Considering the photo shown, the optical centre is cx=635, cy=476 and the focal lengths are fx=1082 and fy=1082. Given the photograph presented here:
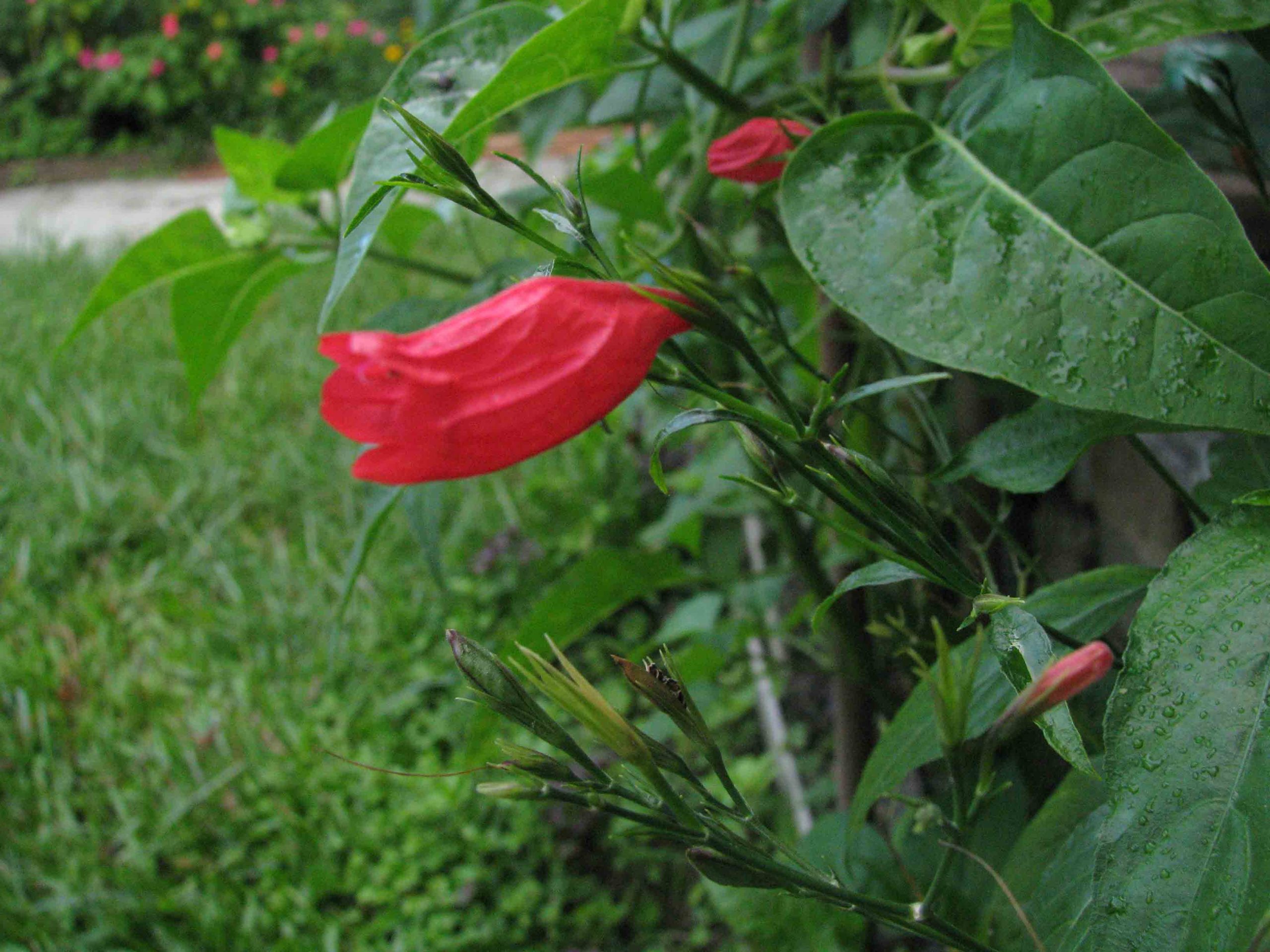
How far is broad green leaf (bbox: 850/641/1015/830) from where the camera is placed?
51 cm

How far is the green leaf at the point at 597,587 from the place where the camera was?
932mm

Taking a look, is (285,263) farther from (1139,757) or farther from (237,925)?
(237,925)

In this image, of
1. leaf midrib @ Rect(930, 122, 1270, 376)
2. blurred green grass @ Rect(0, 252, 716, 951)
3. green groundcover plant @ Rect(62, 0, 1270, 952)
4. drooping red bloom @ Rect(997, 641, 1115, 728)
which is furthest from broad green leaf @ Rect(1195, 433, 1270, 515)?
blurred green grass @ Rect(0, 252, 716, 951)

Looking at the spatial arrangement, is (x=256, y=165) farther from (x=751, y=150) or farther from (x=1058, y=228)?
(x=1058, y=228)

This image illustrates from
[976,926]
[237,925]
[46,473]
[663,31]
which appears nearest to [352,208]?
[663,31]

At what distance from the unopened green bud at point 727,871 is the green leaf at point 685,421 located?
126mm

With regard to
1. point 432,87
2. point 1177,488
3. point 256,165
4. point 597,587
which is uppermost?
point 432,87

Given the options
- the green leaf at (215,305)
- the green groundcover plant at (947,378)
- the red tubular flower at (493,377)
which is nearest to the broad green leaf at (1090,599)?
the green groundcover plant at (947,378)

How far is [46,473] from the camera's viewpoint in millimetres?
2291

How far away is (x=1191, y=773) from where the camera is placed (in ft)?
1.18

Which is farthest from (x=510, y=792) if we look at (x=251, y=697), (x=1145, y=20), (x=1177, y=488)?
(x=251, y=697)

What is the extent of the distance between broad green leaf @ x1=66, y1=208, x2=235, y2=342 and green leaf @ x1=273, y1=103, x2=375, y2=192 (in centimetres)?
11

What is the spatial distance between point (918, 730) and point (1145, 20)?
16.5 inches

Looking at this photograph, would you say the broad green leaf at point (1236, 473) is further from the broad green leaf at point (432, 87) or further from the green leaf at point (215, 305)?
the green leaf at point (215, 305)
